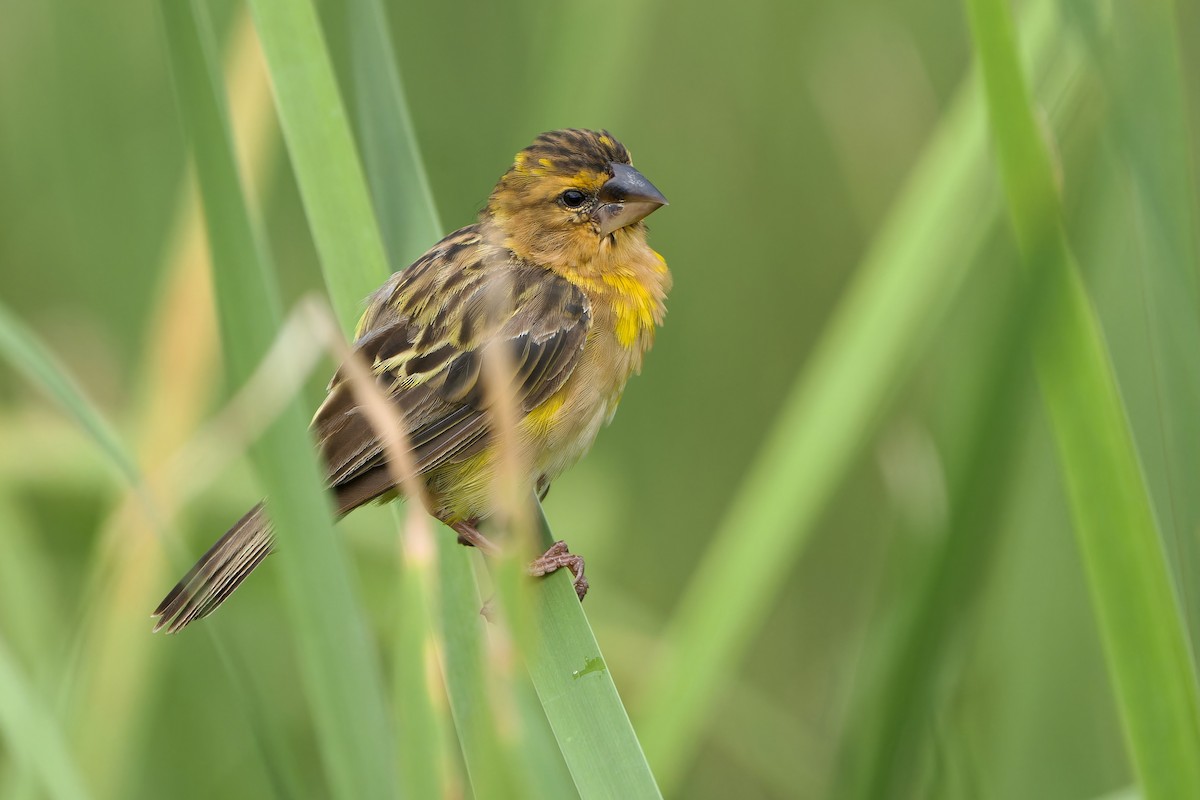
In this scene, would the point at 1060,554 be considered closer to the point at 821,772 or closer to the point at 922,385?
the point at 821,772

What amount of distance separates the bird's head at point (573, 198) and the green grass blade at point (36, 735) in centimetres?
155

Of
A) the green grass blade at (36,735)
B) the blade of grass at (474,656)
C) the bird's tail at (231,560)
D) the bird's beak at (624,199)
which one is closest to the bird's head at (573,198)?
the bird's beak at (624,199)

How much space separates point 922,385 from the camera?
4.29 metres

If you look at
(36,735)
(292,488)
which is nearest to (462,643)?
(36,735)

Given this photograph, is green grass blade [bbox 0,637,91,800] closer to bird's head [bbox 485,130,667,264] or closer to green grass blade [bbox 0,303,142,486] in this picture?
green grass blade [bbox 0,303,142,486]

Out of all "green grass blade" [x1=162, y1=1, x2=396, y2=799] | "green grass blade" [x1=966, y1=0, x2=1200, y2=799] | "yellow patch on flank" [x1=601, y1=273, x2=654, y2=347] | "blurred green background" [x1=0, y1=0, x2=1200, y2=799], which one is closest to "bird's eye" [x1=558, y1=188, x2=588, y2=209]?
"yellow patch on flank" [x1=601, y1=273, x2=654, y2=347]

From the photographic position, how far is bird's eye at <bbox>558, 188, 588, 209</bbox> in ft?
9.86

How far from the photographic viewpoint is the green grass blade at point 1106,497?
63.4 inches

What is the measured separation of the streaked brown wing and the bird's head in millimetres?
98

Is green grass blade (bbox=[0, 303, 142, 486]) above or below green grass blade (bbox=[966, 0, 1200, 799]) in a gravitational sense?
above

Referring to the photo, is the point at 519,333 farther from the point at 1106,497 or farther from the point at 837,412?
the point at 1106,497

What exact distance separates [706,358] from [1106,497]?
277 cm

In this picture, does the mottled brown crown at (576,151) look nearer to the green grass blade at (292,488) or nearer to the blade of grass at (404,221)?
the blade of grass at (404,221)

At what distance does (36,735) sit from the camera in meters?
1.73
